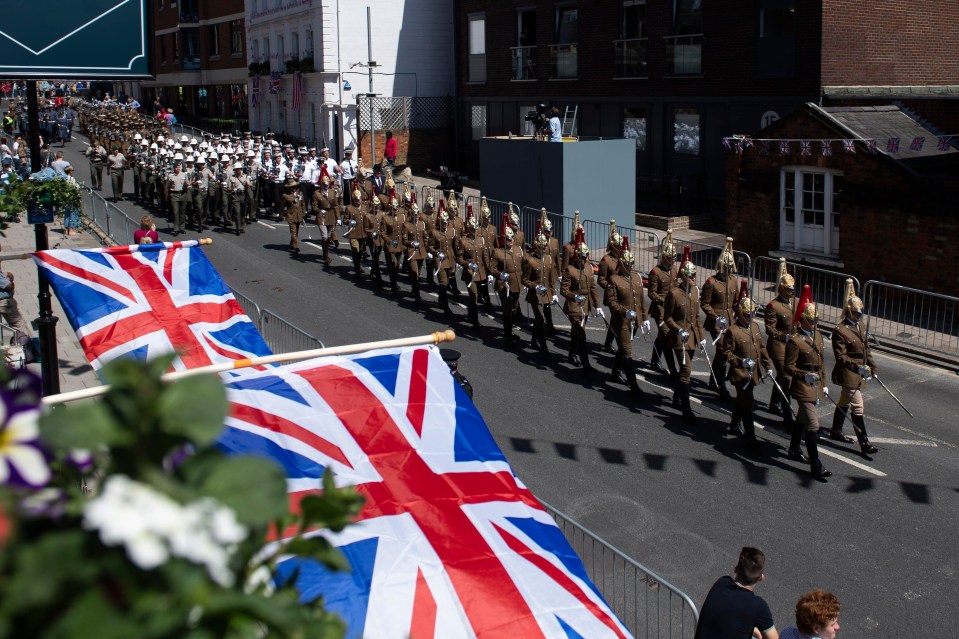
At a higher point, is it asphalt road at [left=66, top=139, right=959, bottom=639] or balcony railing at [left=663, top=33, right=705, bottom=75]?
balcony railing at [left=663, top=33, right=705, bottom=75]

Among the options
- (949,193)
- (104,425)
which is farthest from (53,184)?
A: (949,193)

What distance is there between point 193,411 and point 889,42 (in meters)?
25.8

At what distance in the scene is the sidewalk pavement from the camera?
13344mm

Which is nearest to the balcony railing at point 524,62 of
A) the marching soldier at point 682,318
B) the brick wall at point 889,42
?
the brick wall at point 889,42

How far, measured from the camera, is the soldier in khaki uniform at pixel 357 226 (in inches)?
775

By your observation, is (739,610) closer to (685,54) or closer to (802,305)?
(802,305)

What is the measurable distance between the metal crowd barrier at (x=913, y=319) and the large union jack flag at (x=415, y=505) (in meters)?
10.6

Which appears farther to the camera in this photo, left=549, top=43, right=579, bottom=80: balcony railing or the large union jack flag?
left=549, top=43, right=579, bottom=80: balcony railing

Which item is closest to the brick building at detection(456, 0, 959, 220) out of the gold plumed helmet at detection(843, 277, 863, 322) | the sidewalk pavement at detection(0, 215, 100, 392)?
the gold plumed helmet at detection(843, 277, 863, 322)

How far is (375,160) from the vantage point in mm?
38031

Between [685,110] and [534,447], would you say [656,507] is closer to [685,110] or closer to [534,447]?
[534,447]

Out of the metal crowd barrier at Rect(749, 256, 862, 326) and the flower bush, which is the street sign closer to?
the flower bush

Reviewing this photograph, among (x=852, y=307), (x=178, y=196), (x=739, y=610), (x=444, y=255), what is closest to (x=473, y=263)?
(x=444, y=255)

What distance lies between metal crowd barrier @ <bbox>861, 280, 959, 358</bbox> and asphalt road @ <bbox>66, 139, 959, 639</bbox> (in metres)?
0.71
